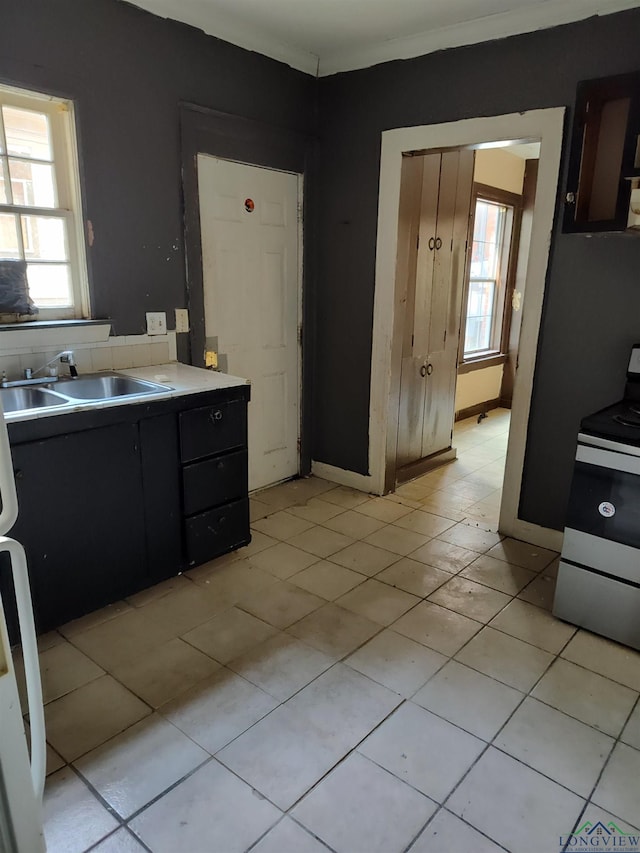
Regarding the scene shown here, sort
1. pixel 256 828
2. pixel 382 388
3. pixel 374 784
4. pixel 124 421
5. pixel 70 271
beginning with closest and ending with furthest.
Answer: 1. pixel 256 828
2. pixel 374 784
3. pixel 124 421
4. pixel 70 271
5. pixel 382 388

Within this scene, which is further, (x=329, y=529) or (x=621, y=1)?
(x=329, y=529)

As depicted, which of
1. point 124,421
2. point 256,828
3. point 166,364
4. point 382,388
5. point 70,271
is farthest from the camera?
point 382,388

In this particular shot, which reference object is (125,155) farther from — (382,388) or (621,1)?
(621,1)

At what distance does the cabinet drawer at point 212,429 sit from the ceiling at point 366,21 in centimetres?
184

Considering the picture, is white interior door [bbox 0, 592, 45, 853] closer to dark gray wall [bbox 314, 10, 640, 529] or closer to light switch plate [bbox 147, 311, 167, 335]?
light switch plate [bbox 147, 311, 167, 335]

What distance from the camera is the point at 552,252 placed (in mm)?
2764

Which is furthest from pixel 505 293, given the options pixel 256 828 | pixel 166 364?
pixel 256 828

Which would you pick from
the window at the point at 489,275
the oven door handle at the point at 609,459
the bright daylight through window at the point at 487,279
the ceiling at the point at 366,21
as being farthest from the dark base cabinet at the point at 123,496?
the bright daylight through window at the point at 487,279

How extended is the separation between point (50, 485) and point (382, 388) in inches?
81.3

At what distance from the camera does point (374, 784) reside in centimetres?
164

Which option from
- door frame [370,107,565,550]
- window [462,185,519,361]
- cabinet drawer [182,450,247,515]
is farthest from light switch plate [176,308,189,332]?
window [462,185,519,361]

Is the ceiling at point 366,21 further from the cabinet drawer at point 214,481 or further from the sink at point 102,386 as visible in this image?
the cabinet drawer at point 214,481

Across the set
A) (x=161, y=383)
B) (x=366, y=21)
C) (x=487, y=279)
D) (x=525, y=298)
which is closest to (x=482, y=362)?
(x=487, y=279)

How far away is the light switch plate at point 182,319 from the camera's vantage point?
3012 millimetres
